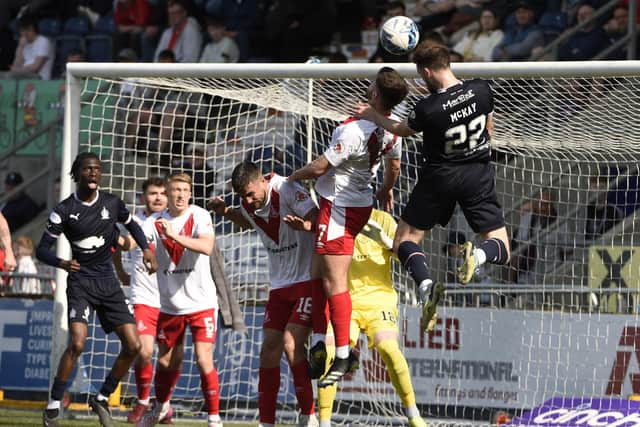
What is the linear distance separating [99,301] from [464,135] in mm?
3682

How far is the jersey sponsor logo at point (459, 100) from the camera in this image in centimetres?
827

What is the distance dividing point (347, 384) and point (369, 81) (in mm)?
3152

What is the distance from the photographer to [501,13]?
16.1m

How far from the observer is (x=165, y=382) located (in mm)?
10000

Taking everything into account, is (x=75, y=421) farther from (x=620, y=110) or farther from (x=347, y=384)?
(x=620, y=110)

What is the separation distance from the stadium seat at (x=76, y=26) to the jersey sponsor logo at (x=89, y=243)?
935cm

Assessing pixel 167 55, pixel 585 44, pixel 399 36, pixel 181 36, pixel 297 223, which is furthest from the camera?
pixel 181 36

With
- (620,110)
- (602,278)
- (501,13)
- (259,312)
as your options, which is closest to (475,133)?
(620,110)

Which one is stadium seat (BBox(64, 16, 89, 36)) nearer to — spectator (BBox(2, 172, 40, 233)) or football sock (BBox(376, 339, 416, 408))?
spectator (BBox(2, 172, 40, 233))

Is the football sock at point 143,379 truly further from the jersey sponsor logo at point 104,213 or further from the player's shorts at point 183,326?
the jersey sponsor logo at point 104,213

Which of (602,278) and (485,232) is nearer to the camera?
(485,232)

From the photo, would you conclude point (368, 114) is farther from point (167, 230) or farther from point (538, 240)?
point (538, 240)

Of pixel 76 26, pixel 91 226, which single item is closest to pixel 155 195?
pixel 91 226

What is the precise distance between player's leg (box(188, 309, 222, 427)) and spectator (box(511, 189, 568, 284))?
11.7 feet
